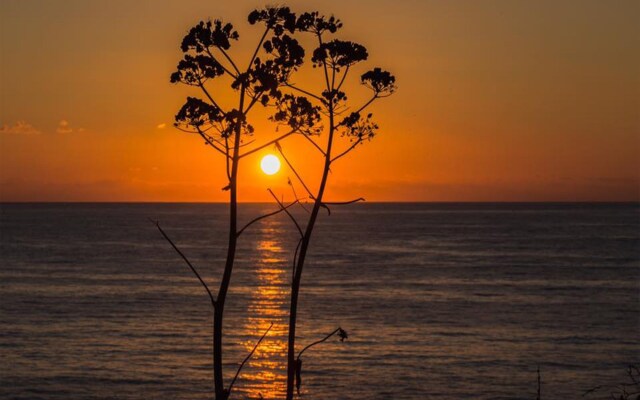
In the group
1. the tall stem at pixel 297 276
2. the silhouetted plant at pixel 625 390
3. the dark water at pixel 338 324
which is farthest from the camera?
the dark water at pixel 338 324

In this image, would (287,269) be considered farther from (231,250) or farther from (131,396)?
(231,250)

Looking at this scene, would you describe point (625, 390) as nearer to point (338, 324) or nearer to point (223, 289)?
point (223, 289)

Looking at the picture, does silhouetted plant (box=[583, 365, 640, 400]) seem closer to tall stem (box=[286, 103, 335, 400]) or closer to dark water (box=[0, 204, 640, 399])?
dark water (box=[0, 204, 640, 399])

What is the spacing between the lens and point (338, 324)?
175 ft

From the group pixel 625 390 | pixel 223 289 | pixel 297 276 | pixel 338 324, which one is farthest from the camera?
pixel 338 324

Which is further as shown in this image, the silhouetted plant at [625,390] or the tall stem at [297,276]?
the tall stem at [297,276]

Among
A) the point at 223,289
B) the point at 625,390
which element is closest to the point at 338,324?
the point at 625,390

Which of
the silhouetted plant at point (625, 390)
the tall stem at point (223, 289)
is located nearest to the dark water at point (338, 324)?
the silhouetted plant at point (625, 390)

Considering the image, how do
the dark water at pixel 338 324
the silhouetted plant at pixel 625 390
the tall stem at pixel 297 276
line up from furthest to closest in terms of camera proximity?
1. the dark water at pixel 338 324
2. the tall stem at pixel 297 276
3. the silhouetted plant at pixel 625 390

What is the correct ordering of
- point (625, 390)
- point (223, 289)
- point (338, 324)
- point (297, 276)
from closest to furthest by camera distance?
point (297, 276) → point (223, 289) → point (625, 390) → point (338, 324)

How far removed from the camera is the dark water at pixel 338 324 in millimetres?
37969

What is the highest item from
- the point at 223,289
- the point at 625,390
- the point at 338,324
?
the point at 223,289

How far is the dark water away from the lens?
37969 millimetres

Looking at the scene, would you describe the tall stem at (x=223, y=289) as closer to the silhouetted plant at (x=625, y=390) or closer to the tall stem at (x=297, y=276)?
the tall stem at (x=297, y=276)
